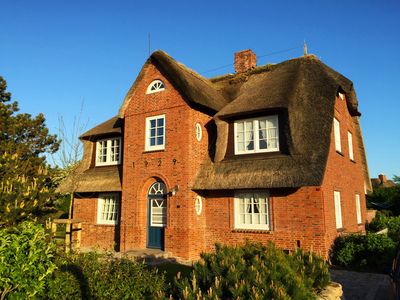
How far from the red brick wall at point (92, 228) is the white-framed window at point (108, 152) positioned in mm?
1916

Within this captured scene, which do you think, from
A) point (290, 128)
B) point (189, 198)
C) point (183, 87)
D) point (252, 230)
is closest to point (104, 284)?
point (189, 198)

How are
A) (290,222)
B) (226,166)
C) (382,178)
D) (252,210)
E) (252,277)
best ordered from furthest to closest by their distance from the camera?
(382,178) < (226,166) < (252,210) < (290,222) < (252,277)

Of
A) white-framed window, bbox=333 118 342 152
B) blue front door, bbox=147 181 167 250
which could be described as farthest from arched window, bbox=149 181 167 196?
white-framed window, bbox=333 118 342 152

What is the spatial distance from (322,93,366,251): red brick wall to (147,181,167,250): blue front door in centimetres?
684

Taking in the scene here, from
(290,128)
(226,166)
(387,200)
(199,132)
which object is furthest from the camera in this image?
(387,200)

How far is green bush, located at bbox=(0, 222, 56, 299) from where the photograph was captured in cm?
610

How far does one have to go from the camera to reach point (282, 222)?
1254 centimetres

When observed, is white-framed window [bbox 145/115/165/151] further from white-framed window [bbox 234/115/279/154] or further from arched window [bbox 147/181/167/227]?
white-framed window [bbox 234/115/279/154]

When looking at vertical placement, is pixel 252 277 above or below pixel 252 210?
below

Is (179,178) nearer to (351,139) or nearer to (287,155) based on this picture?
(287,155)

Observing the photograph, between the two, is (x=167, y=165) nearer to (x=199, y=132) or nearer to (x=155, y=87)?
(x=199, y=132)

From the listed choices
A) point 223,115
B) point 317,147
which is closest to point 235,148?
point 223,115

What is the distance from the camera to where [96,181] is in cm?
1736

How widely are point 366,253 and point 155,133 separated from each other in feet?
32.8
